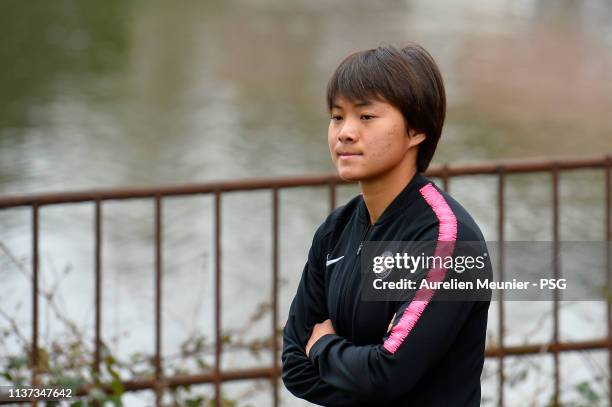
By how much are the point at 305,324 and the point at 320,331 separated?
9 centimetres

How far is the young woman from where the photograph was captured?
2201 millimetres

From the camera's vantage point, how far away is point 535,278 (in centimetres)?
521

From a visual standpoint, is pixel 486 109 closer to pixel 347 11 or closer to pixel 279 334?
pixel 279 334

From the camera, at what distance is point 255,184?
14.0 ft

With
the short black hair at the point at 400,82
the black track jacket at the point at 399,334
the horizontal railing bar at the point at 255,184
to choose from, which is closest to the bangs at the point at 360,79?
the short black hair at the point at 400,82

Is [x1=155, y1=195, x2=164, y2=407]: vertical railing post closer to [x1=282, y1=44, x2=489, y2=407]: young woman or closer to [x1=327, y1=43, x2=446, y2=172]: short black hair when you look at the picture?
[x1=282, y1=44, x2=489, y2=407]: young woman

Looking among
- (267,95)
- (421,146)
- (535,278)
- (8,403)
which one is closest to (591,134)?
(267,95)

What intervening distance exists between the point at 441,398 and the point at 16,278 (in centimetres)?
482

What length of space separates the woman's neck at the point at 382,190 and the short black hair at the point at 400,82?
0.11 m

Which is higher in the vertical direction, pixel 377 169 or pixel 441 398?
pixel 377 169

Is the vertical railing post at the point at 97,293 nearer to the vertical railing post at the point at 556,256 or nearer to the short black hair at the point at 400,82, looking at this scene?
the vertical railing post at the point at 556,256

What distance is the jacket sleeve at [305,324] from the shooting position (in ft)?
8.09

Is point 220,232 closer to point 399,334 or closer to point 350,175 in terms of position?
point 350,175

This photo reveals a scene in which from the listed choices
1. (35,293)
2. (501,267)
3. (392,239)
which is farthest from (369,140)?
(35,293)
